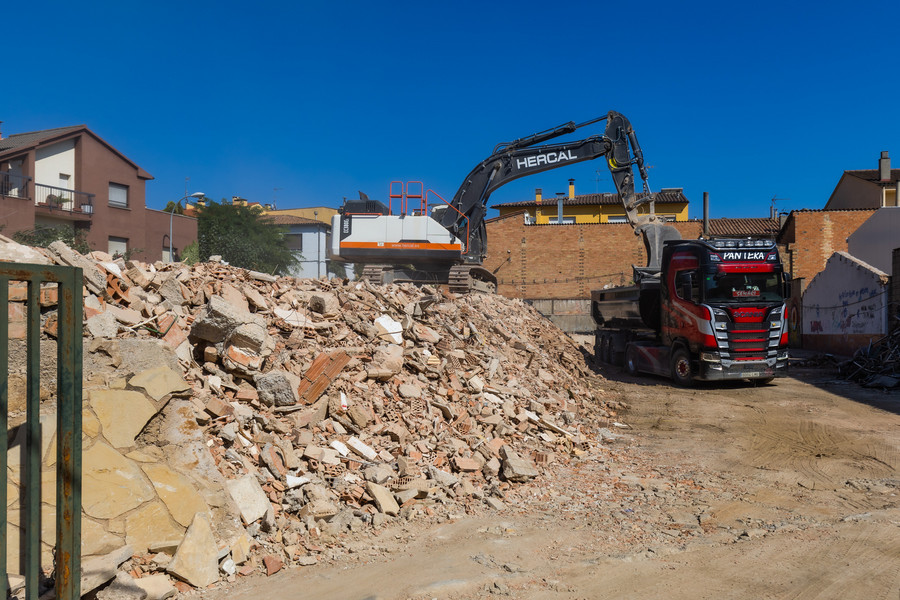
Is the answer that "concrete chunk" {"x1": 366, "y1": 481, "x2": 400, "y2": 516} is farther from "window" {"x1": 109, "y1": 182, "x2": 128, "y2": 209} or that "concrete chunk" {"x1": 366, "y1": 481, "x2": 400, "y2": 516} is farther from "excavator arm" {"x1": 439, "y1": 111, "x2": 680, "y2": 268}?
"window" {"x1": 109, "y1": 182, "x2": 128, "y2": 209}

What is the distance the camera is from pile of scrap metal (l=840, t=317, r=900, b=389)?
14992 millimetres

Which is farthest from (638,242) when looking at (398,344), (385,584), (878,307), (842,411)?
(385,584)

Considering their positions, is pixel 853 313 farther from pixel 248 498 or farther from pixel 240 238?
pixel 240 238

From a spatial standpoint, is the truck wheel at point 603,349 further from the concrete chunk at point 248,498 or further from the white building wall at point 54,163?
the white building wall at point 54,163

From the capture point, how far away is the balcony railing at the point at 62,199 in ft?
98.6

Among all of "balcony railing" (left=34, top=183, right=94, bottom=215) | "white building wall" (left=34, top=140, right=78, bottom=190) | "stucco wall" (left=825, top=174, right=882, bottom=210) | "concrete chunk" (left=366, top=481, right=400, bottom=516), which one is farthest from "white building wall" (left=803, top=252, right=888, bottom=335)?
"white building wall" (left=34, top=140, right=78, bottom=190)

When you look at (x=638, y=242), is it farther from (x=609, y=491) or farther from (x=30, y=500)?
(x=30, y=500)

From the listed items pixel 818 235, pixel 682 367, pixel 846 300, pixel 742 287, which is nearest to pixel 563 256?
pixel 818 235

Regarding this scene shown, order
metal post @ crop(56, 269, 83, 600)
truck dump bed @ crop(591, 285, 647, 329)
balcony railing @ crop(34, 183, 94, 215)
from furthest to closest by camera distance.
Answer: balcony railing @ crop(34, 183, 94, 215), truck dump bed @ crop(591, 285, 647, 329), metal post @ crop(56, 269, 83, 600)

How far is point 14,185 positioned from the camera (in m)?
29.9

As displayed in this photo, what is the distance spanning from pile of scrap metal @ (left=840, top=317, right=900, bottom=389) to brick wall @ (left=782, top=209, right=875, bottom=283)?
15383 mm

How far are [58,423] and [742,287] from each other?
13.8m

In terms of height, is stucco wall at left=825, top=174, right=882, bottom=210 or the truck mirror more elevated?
stucco wall at left=825, top=174, right=882, bottom=210

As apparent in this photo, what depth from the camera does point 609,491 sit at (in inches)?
280
